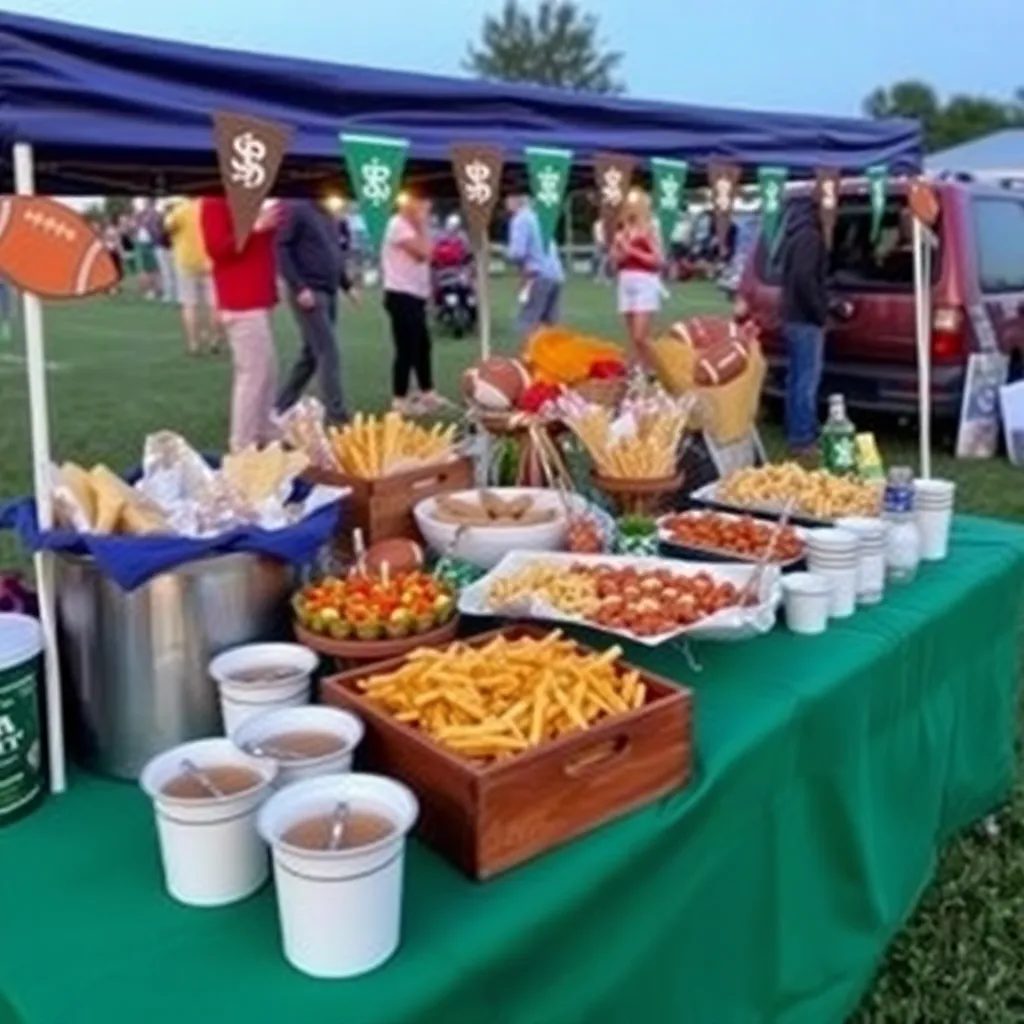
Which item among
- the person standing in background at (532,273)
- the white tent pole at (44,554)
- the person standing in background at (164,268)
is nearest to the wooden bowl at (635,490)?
the white tent pole at (44,554)

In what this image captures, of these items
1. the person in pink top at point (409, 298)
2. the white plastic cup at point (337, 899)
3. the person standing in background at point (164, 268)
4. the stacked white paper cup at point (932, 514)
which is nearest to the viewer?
the white plastic cup at point (337, 899)

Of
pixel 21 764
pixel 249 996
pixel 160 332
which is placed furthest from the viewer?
pixel 160 332

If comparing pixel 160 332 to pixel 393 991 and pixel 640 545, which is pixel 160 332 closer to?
pixel 640 545

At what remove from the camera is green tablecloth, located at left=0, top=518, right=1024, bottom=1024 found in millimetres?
1008

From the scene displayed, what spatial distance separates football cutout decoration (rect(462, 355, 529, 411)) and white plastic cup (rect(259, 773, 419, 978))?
127 cm

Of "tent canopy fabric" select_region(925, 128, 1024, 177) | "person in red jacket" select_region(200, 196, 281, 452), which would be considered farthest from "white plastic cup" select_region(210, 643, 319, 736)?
"tent canopy fabric" select_region(925, 128, 1024, 177)

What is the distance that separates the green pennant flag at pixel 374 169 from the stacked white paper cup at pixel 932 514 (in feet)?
3.65

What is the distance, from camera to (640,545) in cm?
192

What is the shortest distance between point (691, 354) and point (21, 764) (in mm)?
1718

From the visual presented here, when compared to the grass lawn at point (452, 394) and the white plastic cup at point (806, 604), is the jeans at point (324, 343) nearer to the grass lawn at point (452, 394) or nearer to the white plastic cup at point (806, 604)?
the grass lawn at point (452, 394)

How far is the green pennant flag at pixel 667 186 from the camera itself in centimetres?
235

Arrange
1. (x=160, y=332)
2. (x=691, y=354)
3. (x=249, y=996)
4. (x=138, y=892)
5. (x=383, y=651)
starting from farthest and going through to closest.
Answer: (x=160, y=332), (x=691, y=354), (x=383, y=651), (x=138, y=892), (x=249, y=996)

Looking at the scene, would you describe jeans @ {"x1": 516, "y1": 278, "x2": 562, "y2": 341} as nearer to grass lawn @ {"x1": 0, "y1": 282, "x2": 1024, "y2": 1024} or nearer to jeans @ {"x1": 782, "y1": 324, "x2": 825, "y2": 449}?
grass lawn @ {"x1": 0, "y1": 282, "x2": 1024, "y2": 1024}

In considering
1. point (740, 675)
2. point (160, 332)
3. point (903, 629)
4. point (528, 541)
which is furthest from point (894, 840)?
point (160, 332)
